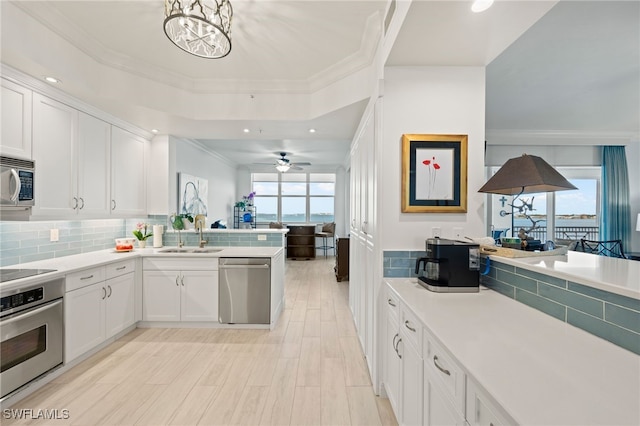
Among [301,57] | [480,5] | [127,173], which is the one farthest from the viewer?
[127,173]

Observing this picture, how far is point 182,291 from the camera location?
133 inches

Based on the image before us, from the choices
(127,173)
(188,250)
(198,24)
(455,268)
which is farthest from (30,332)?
(455,268)

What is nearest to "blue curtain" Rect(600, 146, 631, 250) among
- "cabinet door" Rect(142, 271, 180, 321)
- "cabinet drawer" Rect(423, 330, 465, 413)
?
"cabinet drawer" Rect(423, 330, 465, 413)

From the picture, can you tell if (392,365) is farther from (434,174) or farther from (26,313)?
(26,313)

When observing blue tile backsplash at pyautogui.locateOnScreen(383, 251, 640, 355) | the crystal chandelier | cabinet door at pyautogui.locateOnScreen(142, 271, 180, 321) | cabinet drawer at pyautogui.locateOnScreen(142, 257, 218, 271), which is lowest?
cabinet door at pyautogui.locateOnScreen(142, 271, 180, 321)

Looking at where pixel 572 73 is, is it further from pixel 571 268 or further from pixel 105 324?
pixel 105 324

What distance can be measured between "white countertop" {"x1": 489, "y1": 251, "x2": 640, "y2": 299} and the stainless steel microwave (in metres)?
3.52

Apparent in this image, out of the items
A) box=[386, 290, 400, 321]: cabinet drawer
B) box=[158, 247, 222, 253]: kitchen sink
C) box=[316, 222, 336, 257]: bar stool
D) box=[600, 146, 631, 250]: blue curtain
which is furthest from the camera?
box=[316, 222, 336, 257]: bar stool

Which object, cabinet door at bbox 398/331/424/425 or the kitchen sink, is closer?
cabinet door at bbox 398/331/424/425

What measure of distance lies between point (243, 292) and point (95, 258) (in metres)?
1.61

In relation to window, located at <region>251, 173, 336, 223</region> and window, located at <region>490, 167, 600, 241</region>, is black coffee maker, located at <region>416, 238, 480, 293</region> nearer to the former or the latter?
window, located at <region>490, 167, 600, 241</region>

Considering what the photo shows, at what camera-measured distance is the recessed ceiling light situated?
1393 mm

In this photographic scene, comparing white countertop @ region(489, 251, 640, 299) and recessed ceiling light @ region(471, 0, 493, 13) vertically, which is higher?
recessed ceiling light @ region(471, 0, 493, 13)

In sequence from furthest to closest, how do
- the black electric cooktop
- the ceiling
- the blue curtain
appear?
the blue curtain < the black electric cooktop < the ceiling
